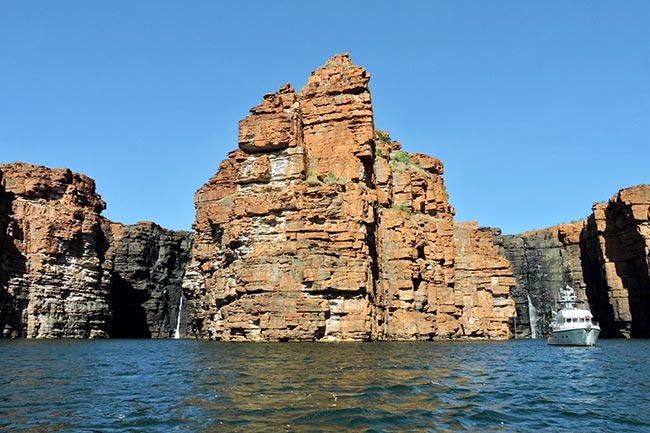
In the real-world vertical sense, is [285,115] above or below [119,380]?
above

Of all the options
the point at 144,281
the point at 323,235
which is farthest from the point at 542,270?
the point at 144,281

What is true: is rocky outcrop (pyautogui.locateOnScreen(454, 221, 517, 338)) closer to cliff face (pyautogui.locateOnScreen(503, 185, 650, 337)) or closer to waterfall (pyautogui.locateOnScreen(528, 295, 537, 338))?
cliff face (pyautogui.locateOnScreen(503, 185, 650, 337))

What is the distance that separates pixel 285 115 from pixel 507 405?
43.6 metres

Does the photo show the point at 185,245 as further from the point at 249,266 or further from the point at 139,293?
the point at 249,266

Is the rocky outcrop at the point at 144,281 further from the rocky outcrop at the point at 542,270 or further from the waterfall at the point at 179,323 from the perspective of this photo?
the rocky outcrop at the point at 542,270

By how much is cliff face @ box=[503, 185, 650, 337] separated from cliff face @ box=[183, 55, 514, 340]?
3236cm

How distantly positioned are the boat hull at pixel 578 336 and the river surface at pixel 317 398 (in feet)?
88.6

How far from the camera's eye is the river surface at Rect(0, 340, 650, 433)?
533 inches

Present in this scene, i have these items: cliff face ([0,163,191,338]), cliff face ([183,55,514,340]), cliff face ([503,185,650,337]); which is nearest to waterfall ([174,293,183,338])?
cliff face ([0,163,191,338])

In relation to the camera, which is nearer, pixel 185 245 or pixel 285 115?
pixel 285 115

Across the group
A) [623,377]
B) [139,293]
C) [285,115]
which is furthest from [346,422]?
[139,293]

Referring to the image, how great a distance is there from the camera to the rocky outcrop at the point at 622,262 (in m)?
83.4

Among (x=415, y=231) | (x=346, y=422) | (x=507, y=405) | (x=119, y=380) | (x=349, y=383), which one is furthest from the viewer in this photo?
(x=415, y=231)

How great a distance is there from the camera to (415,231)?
220ft
